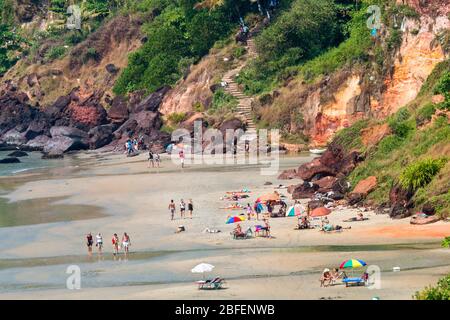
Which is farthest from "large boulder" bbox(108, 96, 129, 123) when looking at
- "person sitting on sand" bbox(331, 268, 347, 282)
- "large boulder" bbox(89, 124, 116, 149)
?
"person sitting on sand" bbox(331, 268, 347, 282)

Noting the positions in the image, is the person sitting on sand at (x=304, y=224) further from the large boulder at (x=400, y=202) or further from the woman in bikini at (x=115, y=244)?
the woman in bikini at (x=115, y=244)

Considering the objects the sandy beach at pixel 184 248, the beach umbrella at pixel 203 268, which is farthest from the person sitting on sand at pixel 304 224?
the beach umbrella at pixel 203 268

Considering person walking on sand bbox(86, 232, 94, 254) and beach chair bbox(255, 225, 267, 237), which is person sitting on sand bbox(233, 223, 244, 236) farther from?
person walking on sand bbox(86, 232, 94, 254)

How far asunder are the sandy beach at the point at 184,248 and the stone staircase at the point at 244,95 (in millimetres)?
11364

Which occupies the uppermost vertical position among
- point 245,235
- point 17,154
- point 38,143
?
point 38,143

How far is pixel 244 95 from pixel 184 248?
33.1 meters

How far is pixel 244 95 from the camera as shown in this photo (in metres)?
→ 72.9

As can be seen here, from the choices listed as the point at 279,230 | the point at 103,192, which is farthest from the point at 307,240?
the point at 103,192

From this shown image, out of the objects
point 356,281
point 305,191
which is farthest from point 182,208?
point 356,281

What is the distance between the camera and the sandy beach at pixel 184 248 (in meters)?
32.8

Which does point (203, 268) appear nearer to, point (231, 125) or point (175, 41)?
point (231, 125)

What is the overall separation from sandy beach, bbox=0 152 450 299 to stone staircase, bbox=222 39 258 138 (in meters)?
11.4

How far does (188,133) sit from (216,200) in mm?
21442

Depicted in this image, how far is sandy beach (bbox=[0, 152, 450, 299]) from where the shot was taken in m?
32.8
